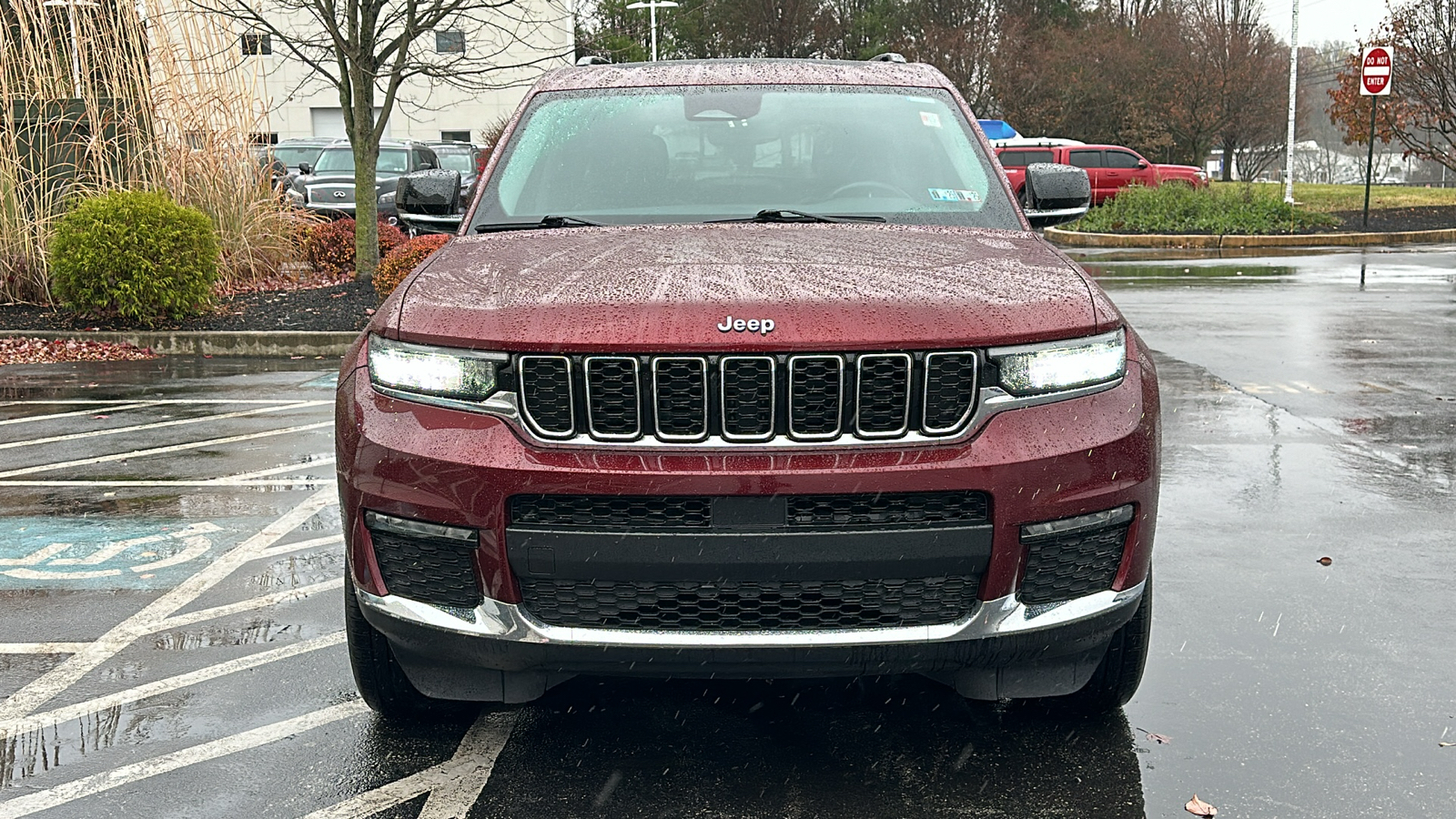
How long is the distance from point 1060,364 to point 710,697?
145 centimetres

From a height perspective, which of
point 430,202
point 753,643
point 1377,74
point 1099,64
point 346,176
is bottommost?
point 753,643

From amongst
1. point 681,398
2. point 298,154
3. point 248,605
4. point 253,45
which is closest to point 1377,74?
point 253,45

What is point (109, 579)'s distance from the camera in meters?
5.31

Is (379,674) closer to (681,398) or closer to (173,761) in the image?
(173,761)

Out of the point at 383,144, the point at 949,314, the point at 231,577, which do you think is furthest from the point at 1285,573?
the point at 383,144

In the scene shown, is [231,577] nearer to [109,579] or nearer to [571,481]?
[109,579]

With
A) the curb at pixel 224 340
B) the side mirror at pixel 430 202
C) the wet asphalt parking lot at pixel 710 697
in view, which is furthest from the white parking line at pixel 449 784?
the curb at pixel 224 340

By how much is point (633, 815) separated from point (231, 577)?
263cm

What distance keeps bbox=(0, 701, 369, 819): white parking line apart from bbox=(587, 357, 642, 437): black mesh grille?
4.52ft

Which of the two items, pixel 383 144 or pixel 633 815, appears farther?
pixel 383 144

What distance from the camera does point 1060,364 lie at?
10.5 feet

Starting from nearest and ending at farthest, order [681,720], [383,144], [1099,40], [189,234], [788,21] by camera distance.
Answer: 1. [681,720]
2. [189,234]
3. [383,144]
4. [1099,40]
5. [788,21]

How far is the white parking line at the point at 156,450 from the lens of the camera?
24.4 ft

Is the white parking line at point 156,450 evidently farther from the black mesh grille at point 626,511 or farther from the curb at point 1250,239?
the curb at point 1250,239
